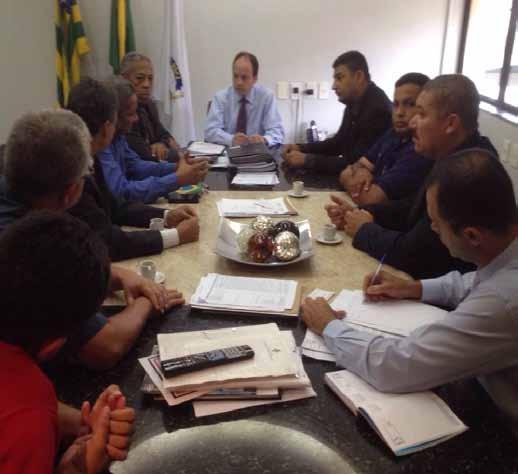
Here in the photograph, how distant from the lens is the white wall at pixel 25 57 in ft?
12.6

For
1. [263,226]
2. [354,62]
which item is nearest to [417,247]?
[263,226]

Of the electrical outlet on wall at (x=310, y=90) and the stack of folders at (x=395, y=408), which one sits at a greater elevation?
the electrical outlet on wall at (x=310, y=90)

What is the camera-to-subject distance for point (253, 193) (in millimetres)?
2441

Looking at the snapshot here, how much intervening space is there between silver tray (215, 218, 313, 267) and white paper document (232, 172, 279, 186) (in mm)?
638

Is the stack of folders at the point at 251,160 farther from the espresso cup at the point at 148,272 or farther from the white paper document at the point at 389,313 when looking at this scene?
the white paper document at the point at 389,313

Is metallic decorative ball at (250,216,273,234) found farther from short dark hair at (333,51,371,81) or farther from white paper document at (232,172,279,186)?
short dark hair at (333,51,371,81)

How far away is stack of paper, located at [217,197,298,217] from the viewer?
213 cm

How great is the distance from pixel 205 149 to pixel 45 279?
7.98 ft

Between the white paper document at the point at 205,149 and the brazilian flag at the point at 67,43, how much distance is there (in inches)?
54.1

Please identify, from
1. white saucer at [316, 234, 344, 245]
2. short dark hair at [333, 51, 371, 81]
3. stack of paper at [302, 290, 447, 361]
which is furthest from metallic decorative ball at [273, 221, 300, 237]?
short dark hair at [333, 51, 371, 81]

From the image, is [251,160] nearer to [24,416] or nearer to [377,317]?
[377,317]

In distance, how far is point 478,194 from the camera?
1.08m

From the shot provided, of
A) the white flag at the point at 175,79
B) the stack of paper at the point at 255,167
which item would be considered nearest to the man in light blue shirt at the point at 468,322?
the stack of paper at the point at 255,167

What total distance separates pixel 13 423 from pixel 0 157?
95 centimetres
